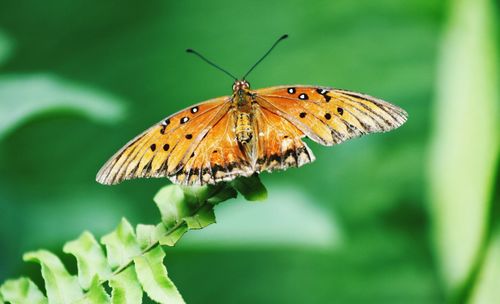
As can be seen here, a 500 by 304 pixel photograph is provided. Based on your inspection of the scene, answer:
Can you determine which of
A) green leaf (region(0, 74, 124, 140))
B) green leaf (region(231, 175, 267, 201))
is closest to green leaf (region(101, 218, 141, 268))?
green leaf (region(231, 175, 267, 201))

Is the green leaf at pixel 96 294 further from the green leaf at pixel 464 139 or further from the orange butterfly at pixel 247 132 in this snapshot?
the green leaf at pixel 464 139

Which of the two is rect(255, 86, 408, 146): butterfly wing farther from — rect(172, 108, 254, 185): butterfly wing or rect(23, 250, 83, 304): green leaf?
rect(23, 250, 83, 304): green leaf

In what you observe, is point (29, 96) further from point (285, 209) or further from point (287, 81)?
point (287, 81)

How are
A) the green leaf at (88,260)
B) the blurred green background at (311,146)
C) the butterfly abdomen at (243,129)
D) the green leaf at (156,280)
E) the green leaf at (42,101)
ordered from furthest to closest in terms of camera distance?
the blurred green background at (311,146) → the green leaf at (42,101) → the butterfly abdomen at (243,129) → the green leaf at (88,260) → the green leaf at (156,280)

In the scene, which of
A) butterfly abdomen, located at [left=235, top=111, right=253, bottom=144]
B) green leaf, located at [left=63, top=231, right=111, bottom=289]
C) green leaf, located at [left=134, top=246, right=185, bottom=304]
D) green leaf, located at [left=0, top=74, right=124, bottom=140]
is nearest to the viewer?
green leaf, located at [left=134, top=246, right=185, bottom=304]

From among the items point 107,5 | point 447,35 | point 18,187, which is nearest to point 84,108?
point 18,187

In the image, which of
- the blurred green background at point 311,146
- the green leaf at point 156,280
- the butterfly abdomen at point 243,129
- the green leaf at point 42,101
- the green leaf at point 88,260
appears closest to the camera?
the green leaf at point 156,280

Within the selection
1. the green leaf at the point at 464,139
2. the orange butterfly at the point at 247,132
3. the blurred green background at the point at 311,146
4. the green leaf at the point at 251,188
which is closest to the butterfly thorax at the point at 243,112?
the orange butterfly at the point at 247,132
